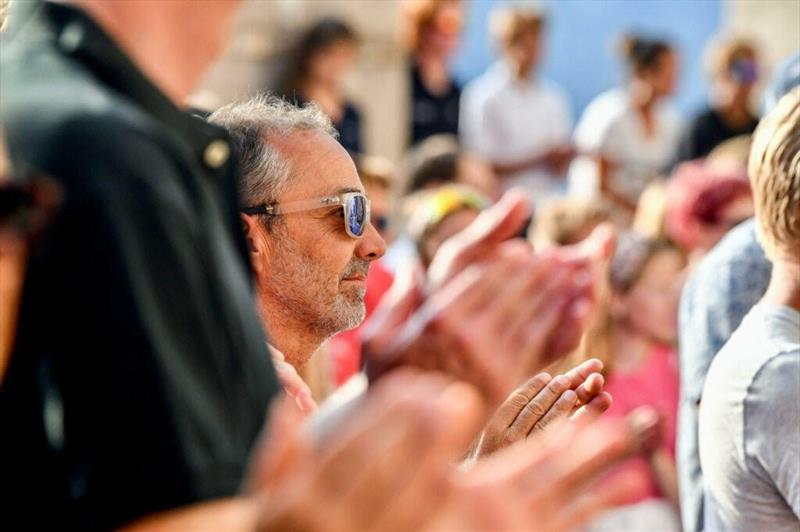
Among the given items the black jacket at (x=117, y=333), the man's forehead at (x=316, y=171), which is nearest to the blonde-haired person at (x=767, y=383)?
the man's forehead at (x=316, y=171)

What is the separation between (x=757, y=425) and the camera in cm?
284

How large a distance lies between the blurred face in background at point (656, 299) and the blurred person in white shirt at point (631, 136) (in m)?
1.51

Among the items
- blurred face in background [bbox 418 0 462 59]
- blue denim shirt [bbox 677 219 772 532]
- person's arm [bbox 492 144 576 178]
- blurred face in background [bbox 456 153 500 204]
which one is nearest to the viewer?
blue denim shirt [bbox 677 219 772 532]

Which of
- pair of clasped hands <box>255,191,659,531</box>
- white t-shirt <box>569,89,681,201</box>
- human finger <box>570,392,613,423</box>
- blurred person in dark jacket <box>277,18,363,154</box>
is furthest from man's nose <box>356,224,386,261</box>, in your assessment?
white t-shirt <box>569,89,681,201</box>

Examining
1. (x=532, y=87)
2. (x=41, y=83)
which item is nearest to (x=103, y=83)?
(x=41, y=83)

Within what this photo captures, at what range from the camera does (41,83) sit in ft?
4.69

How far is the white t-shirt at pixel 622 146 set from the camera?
7281 millimetres

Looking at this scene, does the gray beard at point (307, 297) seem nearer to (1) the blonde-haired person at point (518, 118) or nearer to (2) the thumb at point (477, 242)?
(2) the thumb at point (477, 242)

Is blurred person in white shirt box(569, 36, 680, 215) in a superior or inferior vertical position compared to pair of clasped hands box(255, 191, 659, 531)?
inferior

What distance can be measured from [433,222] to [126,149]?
376 cm

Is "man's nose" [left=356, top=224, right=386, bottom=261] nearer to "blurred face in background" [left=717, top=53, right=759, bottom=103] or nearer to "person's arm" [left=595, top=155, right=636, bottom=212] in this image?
"person's arm" [left=595, top=155, right=636, bottom=212]

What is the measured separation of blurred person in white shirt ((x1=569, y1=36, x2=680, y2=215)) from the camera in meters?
7.26

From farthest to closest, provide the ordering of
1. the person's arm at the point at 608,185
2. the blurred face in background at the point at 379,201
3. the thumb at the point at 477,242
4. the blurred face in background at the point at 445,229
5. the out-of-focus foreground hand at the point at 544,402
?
the person's arm at the point at 608,185 < the blurred face in background at the point at 379,201 < the blurred face in background at the point at 445,229 < the out-of-focus foreground hand at the point at 544,402 < the thumb at the point at 477,242

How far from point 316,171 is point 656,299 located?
2.70 metres
